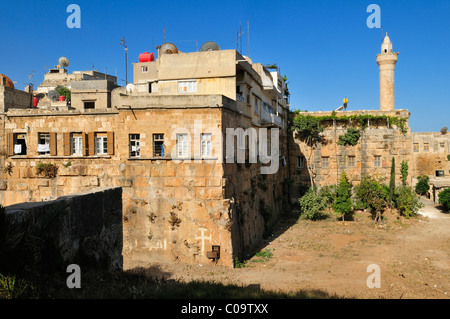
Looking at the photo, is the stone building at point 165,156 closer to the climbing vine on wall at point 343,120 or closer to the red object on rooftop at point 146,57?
the red object on rooftop at point 146,57

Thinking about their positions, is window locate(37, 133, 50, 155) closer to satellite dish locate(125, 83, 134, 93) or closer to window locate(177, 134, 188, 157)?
satellite dish locate(125, 83, 134, 93)

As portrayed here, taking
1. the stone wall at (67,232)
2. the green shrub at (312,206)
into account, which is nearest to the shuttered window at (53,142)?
the stone wall at (67,232)

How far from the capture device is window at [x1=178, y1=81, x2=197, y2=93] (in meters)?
20.8

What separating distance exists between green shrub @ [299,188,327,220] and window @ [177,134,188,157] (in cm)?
1472

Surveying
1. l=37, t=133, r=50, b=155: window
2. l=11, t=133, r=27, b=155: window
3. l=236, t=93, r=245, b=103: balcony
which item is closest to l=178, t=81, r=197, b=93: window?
l=236, t=93, r=245, b=103: balcony

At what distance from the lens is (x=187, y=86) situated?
20.9 m

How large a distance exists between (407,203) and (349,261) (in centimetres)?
1276

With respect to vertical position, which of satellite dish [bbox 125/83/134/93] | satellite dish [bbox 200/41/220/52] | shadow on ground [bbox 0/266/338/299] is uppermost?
satellite dish [bbox 200/41/220/52]

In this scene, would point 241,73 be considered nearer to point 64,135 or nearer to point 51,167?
point 64,135

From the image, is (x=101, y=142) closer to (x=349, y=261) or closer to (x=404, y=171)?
(x=349, y=261)

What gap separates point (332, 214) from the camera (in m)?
31.7

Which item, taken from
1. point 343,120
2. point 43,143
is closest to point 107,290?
point 43,143

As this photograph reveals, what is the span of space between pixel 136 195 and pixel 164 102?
480 centimetres
